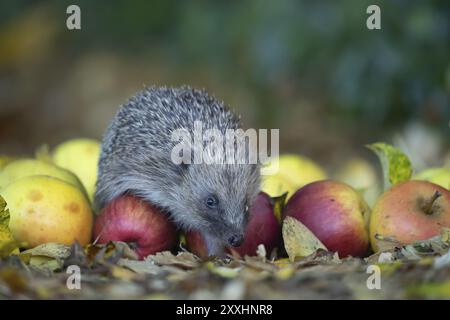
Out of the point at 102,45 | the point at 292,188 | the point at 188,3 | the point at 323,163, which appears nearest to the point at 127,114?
the point at 292,188

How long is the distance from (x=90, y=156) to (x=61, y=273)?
1843 mm

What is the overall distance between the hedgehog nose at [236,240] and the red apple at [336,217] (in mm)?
301

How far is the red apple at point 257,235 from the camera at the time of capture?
13.2ft

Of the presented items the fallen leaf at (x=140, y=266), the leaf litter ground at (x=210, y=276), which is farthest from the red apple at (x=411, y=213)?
the fallen leaf at (x=140, y=266)

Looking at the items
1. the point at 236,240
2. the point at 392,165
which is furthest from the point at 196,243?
the point at 392,165

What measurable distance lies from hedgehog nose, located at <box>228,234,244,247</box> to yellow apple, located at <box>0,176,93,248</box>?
76 cm

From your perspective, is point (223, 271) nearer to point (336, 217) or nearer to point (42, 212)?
point (336, 217)

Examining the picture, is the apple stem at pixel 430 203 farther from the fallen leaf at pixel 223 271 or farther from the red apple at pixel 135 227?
the red apple at pixel 135 227

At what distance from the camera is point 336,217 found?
3.95 meters

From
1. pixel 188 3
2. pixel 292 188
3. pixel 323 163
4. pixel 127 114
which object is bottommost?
pixel 323 163

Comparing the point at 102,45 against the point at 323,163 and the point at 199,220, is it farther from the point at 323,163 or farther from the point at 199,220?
the point at 199,220

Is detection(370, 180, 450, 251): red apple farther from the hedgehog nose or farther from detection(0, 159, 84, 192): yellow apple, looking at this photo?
detection(0, 159, 84, 192): yellow apple

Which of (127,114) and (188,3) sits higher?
(188,3)

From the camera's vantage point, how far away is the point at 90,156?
5.07m
